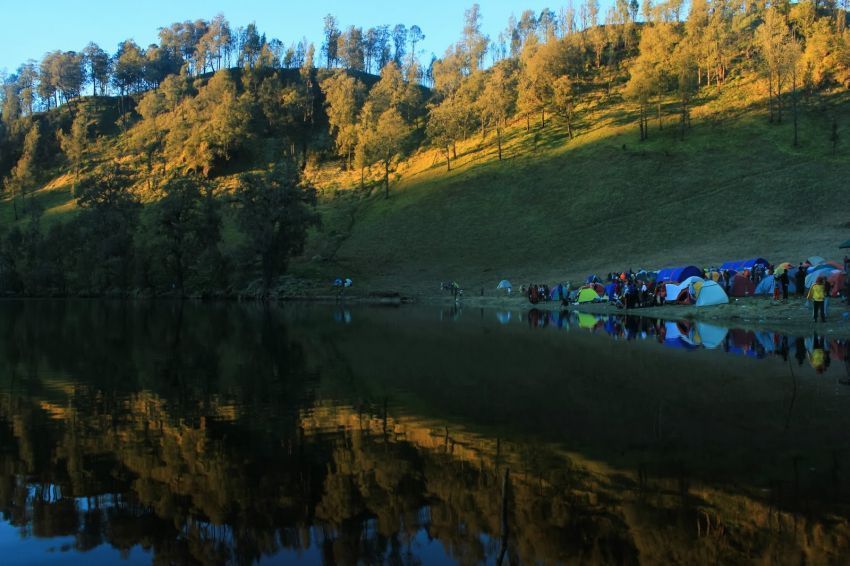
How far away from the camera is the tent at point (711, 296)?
4272 centimetres

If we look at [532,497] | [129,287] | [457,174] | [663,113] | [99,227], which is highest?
[663,113]

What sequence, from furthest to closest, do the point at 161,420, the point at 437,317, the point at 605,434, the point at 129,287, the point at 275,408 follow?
the point at 129,287 < the point at 437,317 < the point at 275,408 < the point at 161,420 < the point at 605,434

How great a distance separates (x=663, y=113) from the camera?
351 ft

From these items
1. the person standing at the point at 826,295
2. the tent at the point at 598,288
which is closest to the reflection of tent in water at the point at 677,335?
the person standing at the point at 826,295

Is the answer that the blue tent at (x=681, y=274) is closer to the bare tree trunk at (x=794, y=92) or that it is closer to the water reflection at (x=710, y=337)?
the water reflection at (x=710, y=337)

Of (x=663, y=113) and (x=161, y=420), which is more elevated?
(x=663, y=113)

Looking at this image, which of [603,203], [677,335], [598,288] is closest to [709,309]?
[677,335]

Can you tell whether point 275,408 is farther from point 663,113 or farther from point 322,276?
point 663,113

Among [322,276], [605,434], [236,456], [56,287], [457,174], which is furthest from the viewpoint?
[457,174]

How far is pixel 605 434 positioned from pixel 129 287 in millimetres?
89720

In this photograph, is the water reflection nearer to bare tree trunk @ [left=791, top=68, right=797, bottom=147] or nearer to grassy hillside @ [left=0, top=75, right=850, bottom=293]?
grassy hillside @ [left=0, top=75, right=850, bottom=293]

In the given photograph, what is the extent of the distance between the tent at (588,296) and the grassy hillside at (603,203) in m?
12.2

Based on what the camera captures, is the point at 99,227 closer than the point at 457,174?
Yes

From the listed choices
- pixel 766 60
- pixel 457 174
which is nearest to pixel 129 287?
pixel 457 174
